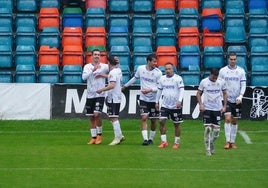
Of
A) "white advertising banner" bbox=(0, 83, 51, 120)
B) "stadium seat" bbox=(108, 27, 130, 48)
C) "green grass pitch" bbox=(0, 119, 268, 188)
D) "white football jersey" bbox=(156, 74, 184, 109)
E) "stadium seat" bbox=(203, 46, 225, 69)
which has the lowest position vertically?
"green grass pitch" bbox=(0, 119, 268, 188)

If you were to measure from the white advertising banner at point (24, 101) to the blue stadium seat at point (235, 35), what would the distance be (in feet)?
24.8

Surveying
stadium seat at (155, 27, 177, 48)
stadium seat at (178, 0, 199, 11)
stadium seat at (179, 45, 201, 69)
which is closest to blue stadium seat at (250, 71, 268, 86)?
stadium seat at (179, 45, 201, 69)

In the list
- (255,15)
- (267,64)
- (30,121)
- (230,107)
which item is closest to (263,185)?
(230,107)

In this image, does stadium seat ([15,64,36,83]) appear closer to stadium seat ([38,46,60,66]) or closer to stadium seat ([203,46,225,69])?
stadium seat ([38,46,60,66])

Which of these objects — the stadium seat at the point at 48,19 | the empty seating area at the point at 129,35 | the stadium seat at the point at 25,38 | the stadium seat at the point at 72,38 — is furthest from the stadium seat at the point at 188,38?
the stadium seat at the point at 25,38

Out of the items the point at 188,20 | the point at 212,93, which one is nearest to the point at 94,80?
the point at 212,93

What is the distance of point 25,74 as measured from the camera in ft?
100

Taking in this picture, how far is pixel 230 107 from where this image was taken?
23.7 m

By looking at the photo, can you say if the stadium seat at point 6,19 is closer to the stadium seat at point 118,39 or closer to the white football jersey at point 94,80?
the stadium seat at point 118,39

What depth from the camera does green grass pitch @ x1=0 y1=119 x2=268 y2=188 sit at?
1705cm

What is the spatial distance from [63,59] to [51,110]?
334cm

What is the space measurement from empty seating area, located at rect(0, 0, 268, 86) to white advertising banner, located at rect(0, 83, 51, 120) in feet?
6.31

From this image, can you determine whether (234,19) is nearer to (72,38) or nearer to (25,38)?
(72,38)

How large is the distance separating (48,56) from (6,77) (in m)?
1.67
